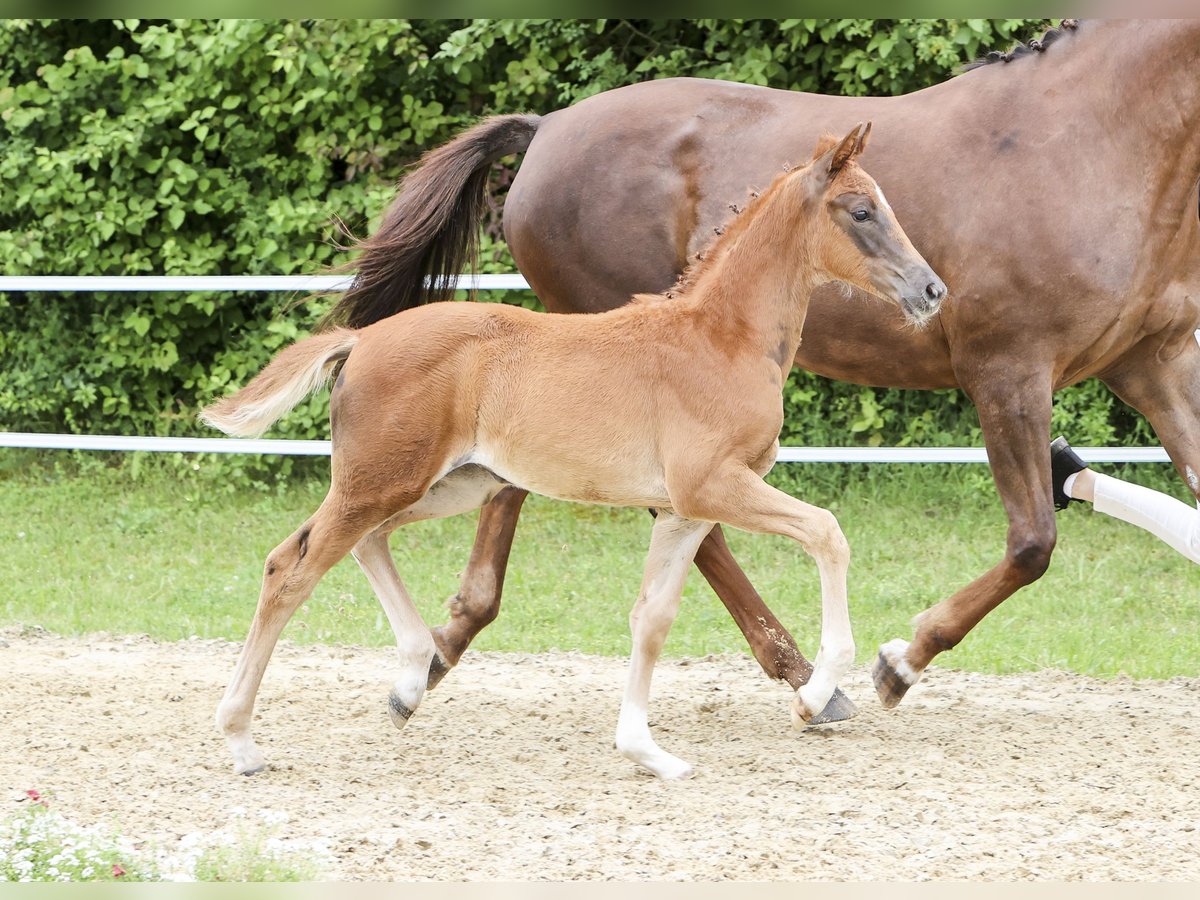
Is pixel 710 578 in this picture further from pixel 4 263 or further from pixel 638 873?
pixel 4 263

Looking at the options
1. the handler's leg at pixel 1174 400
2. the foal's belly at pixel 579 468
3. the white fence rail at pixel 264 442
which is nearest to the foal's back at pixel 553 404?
the foal's belly at pixel 579 468

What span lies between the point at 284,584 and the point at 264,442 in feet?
13.1

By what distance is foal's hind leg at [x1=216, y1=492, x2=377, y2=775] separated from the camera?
405cm

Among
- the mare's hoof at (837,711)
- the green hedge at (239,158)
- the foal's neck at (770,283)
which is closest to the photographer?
the foal's neck at (770,283)

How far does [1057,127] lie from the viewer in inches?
181

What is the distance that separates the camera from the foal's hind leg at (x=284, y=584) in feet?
13.3

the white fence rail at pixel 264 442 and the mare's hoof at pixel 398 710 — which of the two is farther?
the white fence rail at pixel 264 442

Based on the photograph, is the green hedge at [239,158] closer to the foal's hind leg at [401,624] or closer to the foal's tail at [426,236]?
the foal's tail at [426,236]

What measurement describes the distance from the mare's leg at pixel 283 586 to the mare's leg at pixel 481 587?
2.71ft

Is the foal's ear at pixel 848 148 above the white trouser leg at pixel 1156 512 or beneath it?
above

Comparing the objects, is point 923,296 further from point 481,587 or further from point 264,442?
point 264,442

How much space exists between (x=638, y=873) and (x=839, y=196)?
1825 mm

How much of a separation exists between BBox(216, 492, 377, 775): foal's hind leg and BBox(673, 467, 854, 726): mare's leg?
939 mm

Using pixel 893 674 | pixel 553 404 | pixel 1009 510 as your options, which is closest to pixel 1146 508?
pixel 1009 510
